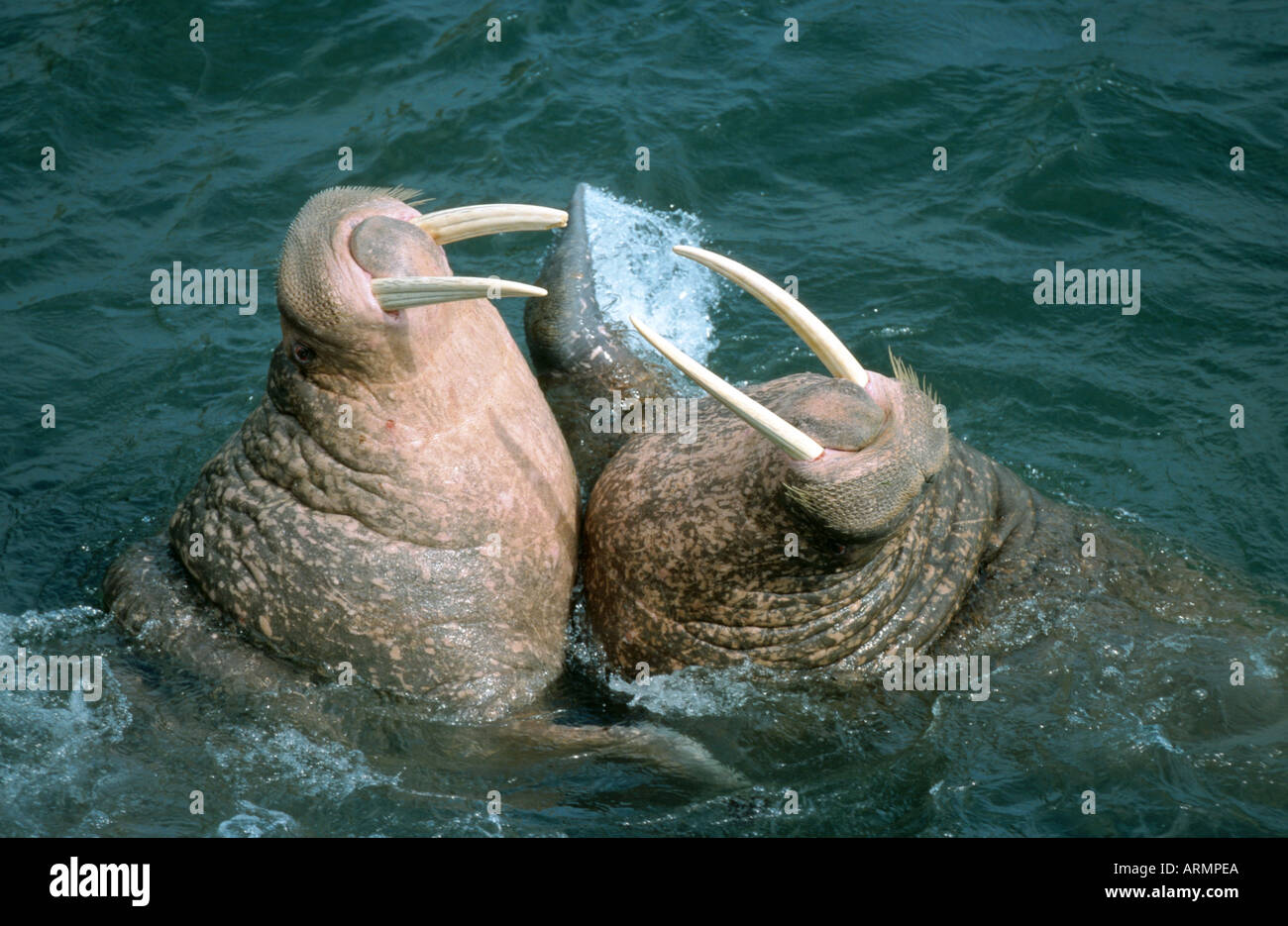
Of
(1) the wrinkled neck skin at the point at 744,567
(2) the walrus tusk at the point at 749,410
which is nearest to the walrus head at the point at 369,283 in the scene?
(2) the walrus tusk at the point at 749,410

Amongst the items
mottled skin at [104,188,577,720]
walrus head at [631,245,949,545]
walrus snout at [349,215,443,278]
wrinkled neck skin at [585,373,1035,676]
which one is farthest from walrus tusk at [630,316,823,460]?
mottled skin at [104,188,577,720]

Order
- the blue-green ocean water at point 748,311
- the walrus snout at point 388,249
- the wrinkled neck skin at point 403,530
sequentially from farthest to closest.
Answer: the blue-green ocean water at point 748,311, the wrinkled neck skin at point 403,530, the walrus snout at point 388,249

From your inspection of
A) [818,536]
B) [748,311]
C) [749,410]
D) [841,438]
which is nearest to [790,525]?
[818,536]

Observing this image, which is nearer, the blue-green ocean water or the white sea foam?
the blue-green ocean water

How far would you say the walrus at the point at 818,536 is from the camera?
546 cm

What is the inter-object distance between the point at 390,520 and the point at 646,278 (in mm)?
3495

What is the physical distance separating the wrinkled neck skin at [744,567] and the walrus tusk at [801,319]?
269mm

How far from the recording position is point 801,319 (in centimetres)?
546

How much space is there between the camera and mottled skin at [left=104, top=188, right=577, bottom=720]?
5941mm

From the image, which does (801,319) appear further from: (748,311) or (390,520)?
(748,311)

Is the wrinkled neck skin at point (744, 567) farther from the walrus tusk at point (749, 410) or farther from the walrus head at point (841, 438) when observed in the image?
the walrus tusk at point (749, 410)

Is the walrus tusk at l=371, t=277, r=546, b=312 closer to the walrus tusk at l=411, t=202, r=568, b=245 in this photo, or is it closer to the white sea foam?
the walrus tusk at l=411, t=202, r=568, b=245

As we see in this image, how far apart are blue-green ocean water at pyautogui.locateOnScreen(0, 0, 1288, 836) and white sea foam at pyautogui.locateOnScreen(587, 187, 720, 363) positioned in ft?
0.31
